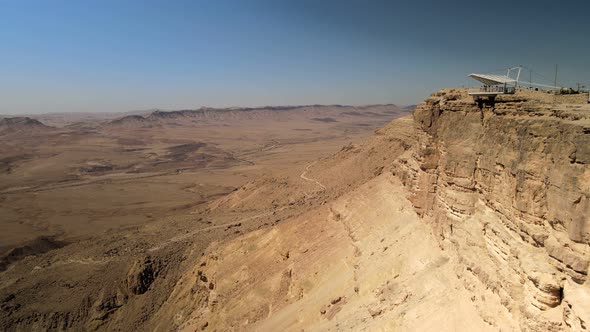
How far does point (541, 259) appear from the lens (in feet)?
30.7

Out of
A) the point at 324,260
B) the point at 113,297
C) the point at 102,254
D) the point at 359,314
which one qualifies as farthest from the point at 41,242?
the point at 359,314

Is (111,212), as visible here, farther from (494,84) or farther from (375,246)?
(494,84)

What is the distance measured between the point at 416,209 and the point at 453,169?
12.6 ft

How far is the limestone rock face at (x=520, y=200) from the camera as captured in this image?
28.1ft

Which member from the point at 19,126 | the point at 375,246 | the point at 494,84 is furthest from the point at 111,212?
the point at 19,126

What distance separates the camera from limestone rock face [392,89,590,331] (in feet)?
28.1

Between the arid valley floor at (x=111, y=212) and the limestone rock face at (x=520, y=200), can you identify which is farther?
the arid valley floor at (x=111, y=212)

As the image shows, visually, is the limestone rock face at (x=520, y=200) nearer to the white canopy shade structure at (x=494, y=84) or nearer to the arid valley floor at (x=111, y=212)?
the white canopy shade structure at (x=494, y=84)

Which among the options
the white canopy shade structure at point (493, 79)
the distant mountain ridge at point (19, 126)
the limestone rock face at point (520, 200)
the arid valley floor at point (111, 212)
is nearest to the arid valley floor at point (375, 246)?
the limestone rock face at point (520, 200)

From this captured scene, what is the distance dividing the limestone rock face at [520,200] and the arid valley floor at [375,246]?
0.04 meters

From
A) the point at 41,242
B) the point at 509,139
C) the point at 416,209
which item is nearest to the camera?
the point at 509,139

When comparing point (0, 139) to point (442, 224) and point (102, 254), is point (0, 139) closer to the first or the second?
point (102, 254)

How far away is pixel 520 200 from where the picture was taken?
1045cm

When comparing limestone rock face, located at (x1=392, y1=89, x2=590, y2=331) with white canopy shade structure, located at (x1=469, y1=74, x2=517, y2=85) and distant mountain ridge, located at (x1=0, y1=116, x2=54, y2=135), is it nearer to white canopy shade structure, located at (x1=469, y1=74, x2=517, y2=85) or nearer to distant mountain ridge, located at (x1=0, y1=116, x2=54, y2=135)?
white canopy shade structure, located at (x1=469, y1=74, x2=517, y2=85)
